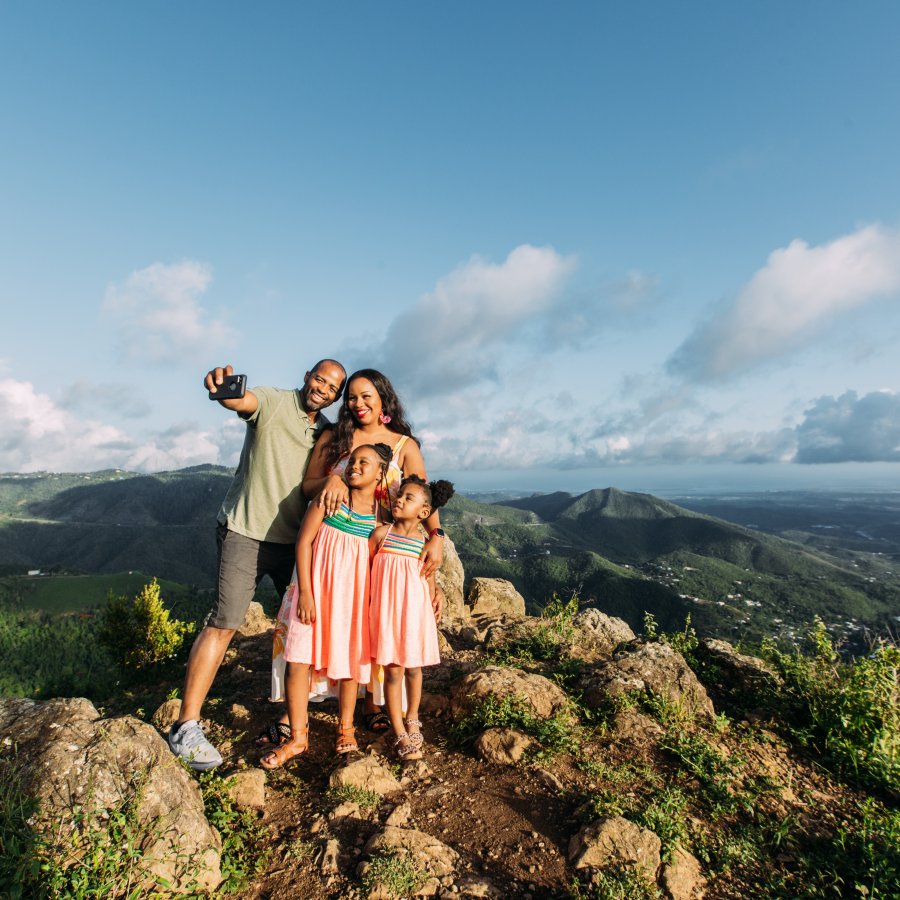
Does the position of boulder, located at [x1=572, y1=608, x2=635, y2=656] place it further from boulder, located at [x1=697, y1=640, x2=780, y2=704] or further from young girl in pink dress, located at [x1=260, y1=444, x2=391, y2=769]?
young girl in pink dress, located at [x1=260, y1=444, x2=391, y2=769]

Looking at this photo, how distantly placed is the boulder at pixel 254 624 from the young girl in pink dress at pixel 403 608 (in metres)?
5.36

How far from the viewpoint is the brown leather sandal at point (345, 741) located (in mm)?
4285

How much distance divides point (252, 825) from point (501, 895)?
169cm

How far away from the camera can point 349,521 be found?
169 inches

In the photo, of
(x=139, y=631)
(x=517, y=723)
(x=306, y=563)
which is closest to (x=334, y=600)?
(x=306, y=563)

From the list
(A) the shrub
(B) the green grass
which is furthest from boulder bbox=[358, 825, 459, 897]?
(B) the green grass

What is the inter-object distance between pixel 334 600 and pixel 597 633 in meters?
5.71

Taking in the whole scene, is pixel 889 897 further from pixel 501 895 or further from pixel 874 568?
pixel 874 568

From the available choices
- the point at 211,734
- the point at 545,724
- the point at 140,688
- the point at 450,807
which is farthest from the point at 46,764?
the point at 140,688

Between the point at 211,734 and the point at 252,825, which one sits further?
the point at 211,734

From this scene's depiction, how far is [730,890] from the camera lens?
Result: 304 centimetres

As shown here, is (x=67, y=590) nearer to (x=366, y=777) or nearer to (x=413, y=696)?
(x=413, y=696)

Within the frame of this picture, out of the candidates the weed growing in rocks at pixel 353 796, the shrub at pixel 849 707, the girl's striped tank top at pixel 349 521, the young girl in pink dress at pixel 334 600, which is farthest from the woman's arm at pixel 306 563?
the shrub at pixel 849 707

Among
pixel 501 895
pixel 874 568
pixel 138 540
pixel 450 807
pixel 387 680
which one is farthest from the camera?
pixel 138 540
